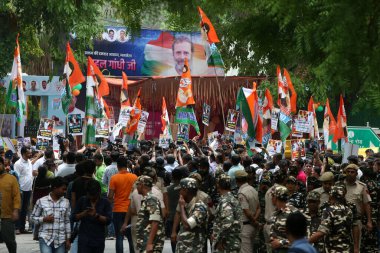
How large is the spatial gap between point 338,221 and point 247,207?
257 cm

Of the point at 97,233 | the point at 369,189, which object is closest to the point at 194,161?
the point at 369,189

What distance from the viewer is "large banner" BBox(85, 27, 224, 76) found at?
52750 mm

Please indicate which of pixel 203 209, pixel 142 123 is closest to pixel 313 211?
pixel 203 209

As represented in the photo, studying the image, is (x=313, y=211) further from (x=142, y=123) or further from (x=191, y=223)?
(x=142, y=123)

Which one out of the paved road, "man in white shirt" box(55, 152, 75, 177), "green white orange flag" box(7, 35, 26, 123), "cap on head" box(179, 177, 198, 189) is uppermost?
"green white orange flag" box(7, 35, 26, 123)

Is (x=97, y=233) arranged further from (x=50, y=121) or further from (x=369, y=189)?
(x=50, y=121)

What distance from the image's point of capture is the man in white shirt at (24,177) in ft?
68.3

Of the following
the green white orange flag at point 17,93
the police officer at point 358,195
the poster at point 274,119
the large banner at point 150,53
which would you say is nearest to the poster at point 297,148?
the poster at point 274,119

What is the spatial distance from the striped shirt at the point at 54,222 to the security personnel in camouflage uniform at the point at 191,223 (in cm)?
178

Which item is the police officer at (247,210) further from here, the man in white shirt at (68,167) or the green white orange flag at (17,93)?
the green white orange flag at (17,93)

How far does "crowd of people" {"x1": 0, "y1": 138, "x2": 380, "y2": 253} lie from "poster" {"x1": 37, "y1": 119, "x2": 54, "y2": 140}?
713cm

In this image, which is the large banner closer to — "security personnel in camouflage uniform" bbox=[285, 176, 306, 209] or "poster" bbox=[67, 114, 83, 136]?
"poster" bbox=[67, 114, 83, 136]

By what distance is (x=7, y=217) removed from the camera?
49.7 ft

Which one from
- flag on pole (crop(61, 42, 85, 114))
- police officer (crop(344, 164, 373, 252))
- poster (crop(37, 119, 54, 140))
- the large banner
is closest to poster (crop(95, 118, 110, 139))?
flag on pole (crop(61, 42, 85, 114))
